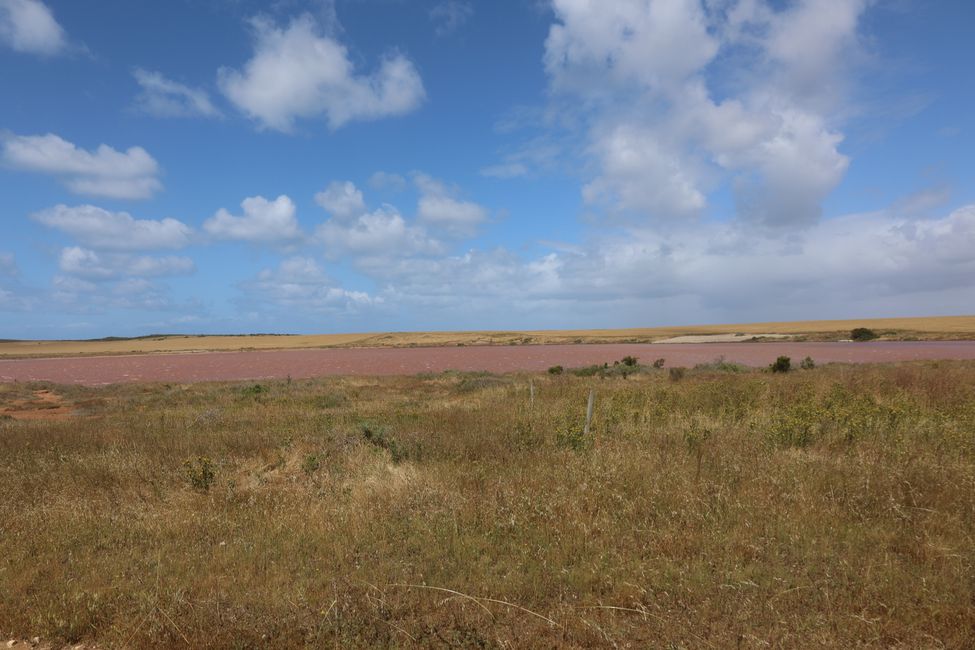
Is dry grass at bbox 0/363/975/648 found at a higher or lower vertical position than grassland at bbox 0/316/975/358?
lower

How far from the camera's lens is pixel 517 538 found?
5422mm

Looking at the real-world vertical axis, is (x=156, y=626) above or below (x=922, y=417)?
below

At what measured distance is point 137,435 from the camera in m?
12.1

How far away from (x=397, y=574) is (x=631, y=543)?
2337 mm

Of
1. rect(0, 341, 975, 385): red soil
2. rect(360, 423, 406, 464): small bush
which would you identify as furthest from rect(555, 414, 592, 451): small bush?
rect(0, 341, 975, 385): red soil

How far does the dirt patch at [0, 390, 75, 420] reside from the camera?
2117cm

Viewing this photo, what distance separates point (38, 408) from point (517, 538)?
96.0 ft

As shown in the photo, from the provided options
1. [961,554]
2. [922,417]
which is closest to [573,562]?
[961,554]

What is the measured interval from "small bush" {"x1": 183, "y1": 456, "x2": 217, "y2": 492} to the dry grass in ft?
0.17

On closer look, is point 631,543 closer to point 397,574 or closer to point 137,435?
point 397,574

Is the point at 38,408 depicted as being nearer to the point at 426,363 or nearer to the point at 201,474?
the point at 201,474

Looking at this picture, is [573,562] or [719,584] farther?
[573,562]

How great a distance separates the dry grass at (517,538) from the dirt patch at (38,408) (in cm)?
1403

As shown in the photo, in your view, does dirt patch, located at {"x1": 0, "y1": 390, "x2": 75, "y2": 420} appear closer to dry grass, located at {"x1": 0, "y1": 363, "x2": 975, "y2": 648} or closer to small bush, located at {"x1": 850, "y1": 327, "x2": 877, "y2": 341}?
dry grass, located at {"x1": 0, "y1": 363, "x2": 975, "y2": 648}
